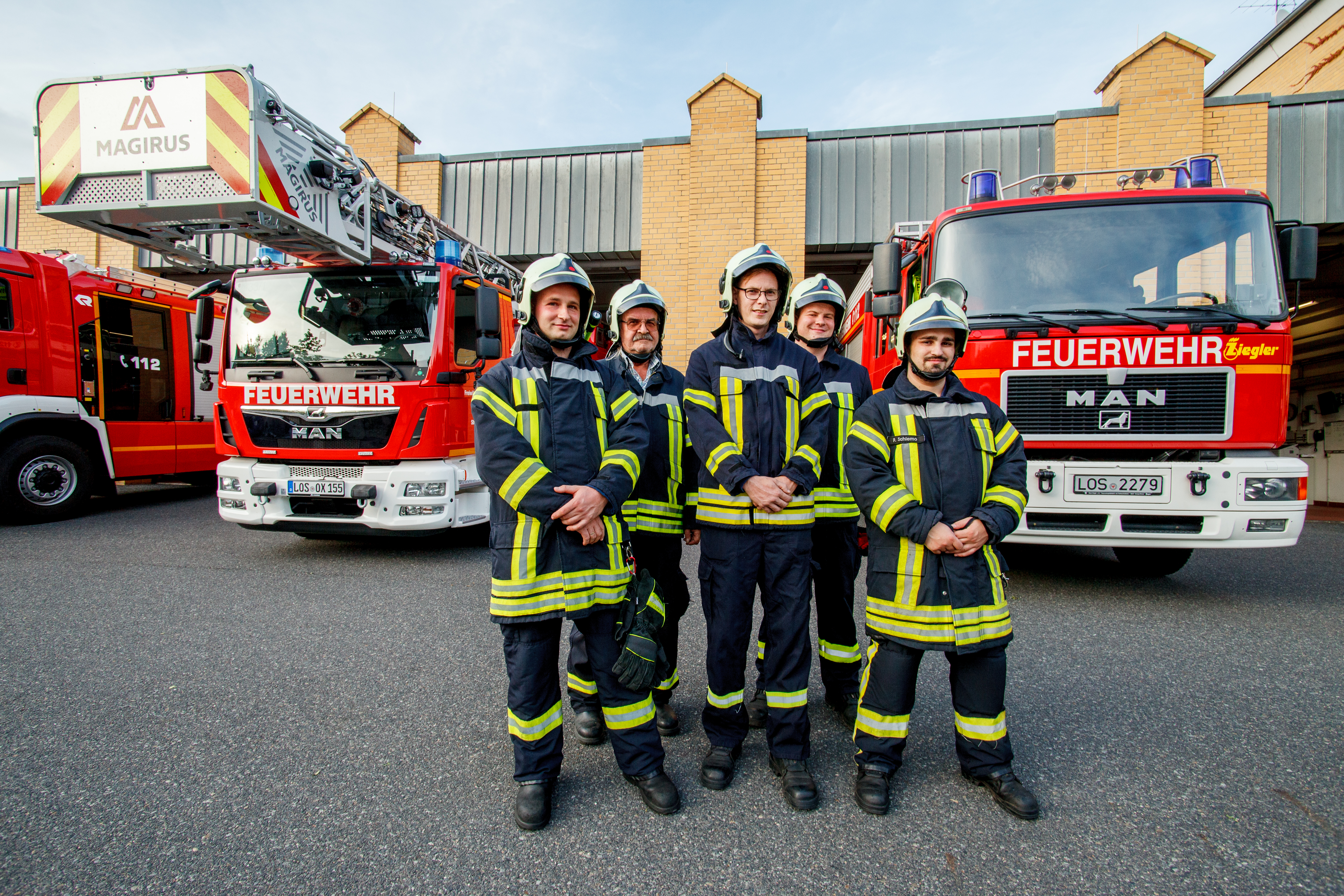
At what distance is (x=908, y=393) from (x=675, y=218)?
9.12m

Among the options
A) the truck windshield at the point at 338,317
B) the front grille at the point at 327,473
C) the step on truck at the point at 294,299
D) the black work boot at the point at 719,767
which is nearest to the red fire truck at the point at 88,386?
the truck windshield at the point at 338,317

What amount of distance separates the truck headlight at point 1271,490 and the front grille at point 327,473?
19.7ft

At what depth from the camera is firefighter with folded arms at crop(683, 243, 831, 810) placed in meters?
2.28

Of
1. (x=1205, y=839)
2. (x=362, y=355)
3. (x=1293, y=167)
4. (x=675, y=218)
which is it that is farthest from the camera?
(x=675, y=218)

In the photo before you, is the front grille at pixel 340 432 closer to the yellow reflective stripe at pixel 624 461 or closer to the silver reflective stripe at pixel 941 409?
the yellow reflective stripe at pixel 624 461

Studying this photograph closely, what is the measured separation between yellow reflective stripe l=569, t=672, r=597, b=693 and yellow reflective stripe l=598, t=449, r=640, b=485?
100cm

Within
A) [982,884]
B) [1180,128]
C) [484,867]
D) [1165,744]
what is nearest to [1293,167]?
[1180,128]

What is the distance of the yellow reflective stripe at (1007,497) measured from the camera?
2.23m

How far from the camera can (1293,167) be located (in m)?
9.18

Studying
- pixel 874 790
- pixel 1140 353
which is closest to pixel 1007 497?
pixel 874 790

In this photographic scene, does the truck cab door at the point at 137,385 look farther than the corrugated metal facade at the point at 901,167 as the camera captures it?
No

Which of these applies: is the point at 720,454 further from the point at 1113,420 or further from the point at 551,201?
the point at 551,201

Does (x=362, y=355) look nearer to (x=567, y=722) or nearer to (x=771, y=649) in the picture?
(x=567, y=722)

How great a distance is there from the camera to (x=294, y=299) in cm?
532
